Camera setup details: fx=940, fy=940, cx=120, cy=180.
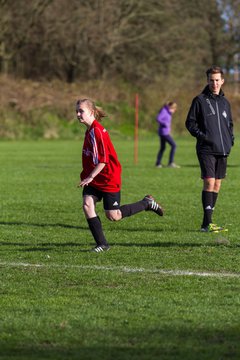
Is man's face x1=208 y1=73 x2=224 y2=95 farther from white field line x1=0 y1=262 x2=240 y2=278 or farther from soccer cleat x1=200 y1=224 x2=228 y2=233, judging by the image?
white field line x1=0 y1=262 x2=240 y2=278

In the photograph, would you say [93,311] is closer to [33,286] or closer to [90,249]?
[33,286]

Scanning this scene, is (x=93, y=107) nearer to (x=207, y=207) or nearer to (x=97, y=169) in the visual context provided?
(x=97, y=169)

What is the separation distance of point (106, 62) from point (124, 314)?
5450 centimetres

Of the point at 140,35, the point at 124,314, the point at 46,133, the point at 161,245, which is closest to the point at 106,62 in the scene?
the point at 140,35

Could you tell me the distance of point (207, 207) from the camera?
11.9 meters

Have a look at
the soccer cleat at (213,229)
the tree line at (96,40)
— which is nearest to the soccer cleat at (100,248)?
the soccer cleat at (213,229)

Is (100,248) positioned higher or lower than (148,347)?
lower

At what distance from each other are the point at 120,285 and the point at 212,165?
4.22 m

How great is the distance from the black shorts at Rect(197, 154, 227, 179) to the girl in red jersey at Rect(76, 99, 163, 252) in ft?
6.83

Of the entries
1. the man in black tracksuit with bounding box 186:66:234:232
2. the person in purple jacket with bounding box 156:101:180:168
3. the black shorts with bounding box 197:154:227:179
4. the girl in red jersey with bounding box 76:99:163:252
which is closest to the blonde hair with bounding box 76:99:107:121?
the girl in red jersey with bounding box 76:99:163:252

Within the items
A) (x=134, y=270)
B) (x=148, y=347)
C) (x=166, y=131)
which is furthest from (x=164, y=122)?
(x=148, y=347)

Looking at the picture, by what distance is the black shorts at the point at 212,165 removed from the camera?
1168 cm

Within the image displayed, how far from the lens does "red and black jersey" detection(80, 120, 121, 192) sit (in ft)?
31.2

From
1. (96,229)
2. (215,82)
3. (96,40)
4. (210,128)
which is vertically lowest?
(96,229)
